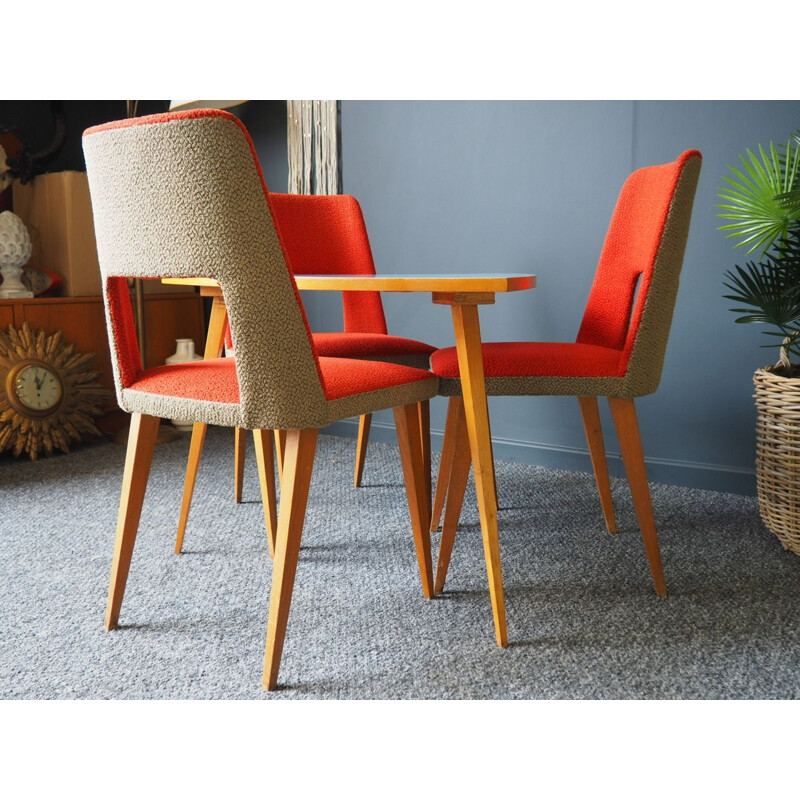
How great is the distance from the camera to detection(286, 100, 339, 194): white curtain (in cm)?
318

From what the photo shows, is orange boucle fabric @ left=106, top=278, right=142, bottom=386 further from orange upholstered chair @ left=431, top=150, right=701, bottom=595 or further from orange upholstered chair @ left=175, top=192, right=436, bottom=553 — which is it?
orange upholstered chair @ left=175, top=192, right=436, bottom=553

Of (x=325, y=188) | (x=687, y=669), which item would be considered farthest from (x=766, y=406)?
(x=325, y=188)

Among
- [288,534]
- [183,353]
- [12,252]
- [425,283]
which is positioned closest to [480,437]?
[425,283]

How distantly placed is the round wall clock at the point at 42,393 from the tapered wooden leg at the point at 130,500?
5.11 feet

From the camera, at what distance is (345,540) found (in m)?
2.00

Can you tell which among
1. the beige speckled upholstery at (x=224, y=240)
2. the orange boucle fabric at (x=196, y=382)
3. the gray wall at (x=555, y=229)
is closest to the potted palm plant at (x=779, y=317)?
the gray wall at (x=555, y=229)

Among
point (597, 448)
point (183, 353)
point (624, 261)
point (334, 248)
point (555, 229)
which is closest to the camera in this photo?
point (624, 261)

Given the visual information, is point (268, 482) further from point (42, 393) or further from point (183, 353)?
point (183, 353)

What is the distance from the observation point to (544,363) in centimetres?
167

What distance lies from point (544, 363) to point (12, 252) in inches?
87.6

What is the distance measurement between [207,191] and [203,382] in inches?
13.3

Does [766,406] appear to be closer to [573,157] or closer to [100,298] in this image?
[573,157]

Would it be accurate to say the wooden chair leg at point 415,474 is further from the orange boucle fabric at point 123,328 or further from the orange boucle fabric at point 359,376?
the orange boucle fabric at point 123,328

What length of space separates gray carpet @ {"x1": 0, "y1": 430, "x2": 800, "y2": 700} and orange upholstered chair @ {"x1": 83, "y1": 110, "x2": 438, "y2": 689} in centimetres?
23
